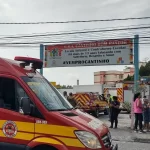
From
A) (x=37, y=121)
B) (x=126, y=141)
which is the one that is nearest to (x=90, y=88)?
(x=126, y=141)

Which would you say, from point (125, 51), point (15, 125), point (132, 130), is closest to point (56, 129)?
point (15, 125)

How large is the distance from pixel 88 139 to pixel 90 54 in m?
14.5

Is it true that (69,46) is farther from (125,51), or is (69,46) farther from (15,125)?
(15,125)

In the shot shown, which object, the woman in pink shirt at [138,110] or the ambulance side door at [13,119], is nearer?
the ambulance side door at [13,119]

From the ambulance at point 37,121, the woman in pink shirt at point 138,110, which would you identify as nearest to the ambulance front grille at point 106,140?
the ambulance at point 37,121

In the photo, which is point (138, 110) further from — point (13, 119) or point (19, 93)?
point (13, 119)

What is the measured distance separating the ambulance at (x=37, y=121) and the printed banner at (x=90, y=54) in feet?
41.8

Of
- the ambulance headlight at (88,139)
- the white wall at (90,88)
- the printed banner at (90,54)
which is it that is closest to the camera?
the ambulance headlight at (88,139)

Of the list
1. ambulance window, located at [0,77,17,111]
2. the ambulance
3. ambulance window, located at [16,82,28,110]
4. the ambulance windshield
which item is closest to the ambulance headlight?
the ambulance

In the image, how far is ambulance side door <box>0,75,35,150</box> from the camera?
5.59m

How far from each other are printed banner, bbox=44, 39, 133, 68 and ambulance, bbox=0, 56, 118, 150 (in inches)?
501

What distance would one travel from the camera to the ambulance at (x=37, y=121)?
5.33 meters

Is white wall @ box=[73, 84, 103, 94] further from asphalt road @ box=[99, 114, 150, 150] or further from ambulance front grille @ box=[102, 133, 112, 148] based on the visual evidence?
ambulance front grille @ box=[102, 133, 112, 148]

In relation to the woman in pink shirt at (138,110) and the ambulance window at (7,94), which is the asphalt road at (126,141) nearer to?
the woman in pink shirt at (138,110)
